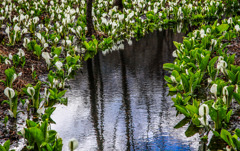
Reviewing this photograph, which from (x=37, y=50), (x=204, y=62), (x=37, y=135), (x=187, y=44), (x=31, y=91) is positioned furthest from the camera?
(x=37, y=50)

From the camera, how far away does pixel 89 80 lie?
19.3 feet

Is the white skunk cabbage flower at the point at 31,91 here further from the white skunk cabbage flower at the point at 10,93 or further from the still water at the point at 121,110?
the still water at the point at 121,110

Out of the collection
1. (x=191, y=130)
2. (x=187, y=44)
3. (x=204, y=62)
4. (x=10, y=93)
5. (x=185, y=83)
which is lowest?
(x=191, y=130)

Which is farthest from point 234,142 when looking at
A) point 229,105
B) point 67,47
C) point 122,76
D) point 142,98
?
point 67,47

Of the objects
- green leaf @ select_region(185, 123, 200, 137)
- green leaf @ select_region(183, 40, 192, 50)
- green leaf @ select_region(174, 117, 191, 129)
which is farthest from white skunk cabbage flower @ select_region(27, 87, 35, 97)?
green leaf @ select_region(183, 40, 192, 50)

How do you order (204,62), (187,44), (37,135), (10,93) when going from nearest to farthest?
1. (37,135)
2. (10,93)
3. (204,62)
4. (187,44)

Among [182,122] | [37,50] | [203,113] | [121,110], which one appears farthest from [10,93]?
[37,50]

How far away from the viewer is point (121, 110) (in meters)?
4.31

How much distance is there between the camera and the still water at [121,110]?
342 cm

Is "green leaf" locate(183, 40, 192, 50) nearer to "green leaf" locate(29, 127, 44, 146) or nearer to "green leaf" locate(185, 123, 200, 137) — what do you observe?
"green leaf" locate(185, 123, 200, 137)

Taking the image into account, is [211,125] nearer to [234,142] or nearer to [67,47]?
[234,142]

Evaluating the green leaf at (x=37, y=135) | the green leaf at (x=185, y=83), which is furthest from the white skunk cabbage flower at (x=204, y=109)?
the green leaf at (x=37, y=135)

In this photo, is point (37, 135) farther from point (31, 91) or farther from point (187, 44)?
point (187, 44)

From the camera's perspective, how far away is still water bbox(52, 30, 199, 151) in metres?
3.42
